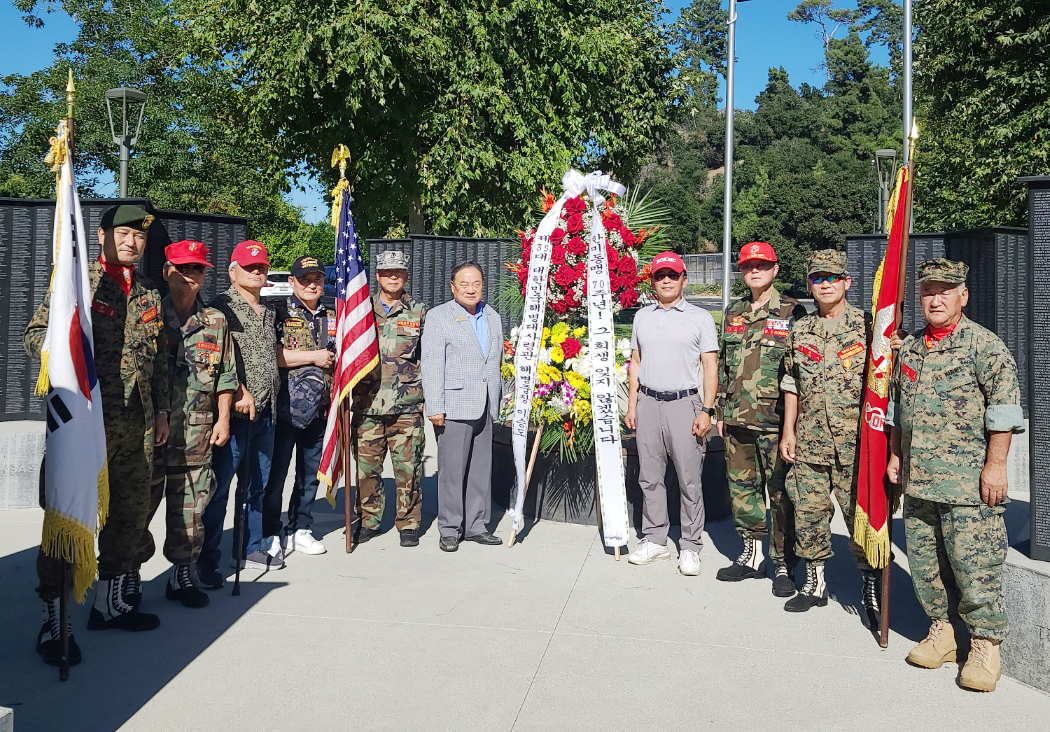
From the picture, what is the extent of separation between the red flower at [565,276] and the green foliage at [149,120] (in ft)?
51.8

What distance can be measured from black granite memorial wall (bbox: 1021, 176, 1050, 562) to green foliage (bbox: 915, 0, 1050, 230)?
15374 millimetres

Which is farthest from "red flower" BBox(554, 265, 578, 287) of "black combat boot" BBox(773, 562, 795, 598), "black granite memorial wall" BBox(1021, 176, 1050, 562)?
"black granite memorial wall" BBox(1021, 176, 1050, 562)

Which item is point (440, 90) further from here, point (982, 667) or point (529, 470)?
point (982, 667)

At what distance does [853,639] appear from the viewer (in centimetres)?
A: 478

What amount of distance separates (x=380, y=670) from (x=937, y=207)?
25407mm

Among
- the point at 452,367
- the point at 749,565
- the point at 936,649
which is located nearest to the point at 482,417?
the point at 452,367

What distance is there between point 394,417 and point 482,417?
61cm

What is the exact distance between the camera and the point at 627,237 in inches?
277

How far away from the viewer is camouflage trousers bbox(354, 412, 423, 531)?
651 centimetres

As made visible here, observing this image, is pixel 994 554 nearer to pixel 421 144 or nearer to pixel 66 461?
pixel 66 461

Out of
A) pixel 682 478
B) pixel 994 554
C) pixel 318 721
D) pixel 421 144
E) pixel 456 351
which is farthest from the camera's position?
pixel 421 144

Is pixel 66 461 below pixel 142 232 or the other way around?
below

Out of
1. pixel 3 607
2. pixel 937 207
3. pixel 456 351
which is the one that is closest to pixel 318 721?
pixel 3 607

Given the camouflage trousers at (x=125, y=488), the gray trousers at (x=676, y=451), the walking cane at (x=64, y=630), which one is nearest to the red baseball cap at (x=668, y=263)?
the gray trousers at (x=676, y=451)
